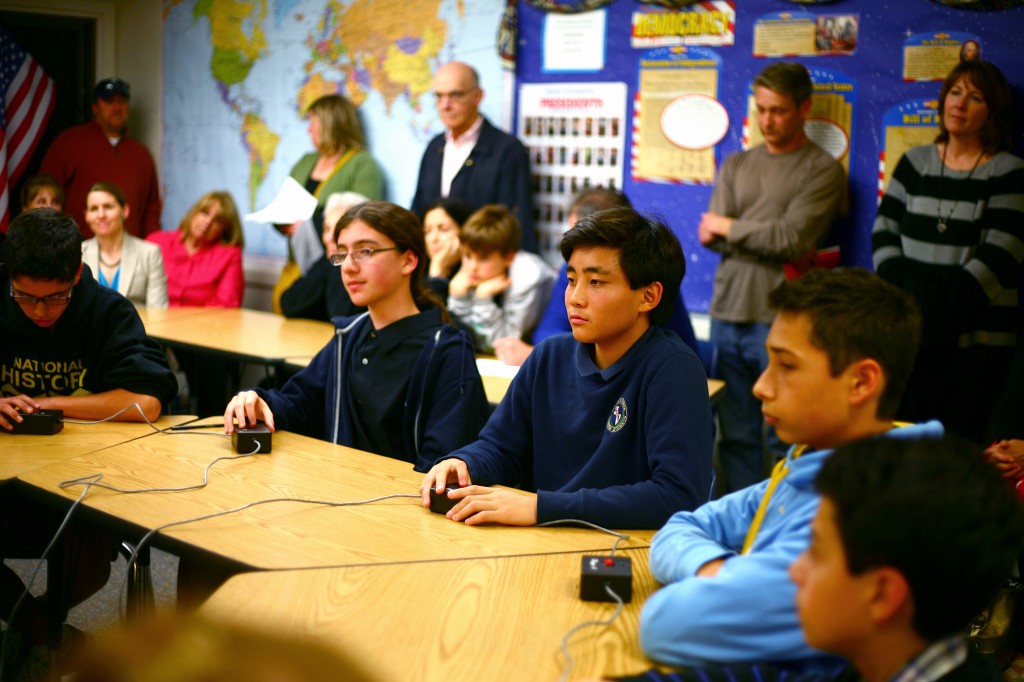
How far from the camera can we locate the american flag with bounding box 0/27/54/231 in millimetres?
6082

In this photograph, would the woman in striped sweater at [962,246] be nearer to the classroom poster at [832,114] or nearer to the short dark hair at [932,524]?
the classroom poster at [832,114]

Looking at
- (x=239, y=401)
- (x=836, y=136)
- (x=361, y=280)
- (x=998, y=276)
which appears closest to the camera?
(x=239, y=401)

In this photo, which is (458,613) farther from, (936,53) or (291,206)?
(291,206)

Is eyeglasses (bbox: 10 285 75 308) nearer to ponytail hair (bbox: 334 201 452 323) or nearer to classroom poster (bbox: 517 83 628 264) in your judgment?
ponytail hair (bbox: 334 201 452 323)

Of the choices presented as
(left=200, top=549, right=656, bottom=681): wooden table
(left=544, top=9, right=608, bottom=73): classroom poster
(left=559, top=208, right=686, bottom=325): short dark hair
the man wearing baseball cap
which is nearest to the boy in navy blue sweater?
(left=559, top=208, right=686, bottom=325): short dark hair

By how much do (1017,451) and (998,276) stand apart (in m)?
1.34

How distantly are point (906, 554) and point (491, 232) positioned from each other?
11.1 ft

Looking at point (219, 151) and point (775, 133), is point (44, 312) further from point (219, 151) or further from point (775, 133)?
point (219, 151)

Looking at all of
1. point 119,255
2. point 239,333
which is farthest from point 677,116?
point 119,255

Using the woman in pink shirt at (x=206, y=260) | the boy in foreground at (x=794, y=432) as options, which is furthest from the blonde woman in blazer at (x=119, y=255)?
the boy in foreground at (x=794, y=432)

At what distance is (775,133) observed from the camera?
4.20 m

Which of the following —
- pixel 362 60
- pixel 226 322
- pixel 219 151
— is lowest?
pixel 226 322

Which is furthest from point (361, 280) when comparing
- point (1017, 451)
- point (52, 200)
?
point (52, 200)

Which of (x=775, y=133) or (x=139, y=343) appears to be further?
(x=775, y=133)
